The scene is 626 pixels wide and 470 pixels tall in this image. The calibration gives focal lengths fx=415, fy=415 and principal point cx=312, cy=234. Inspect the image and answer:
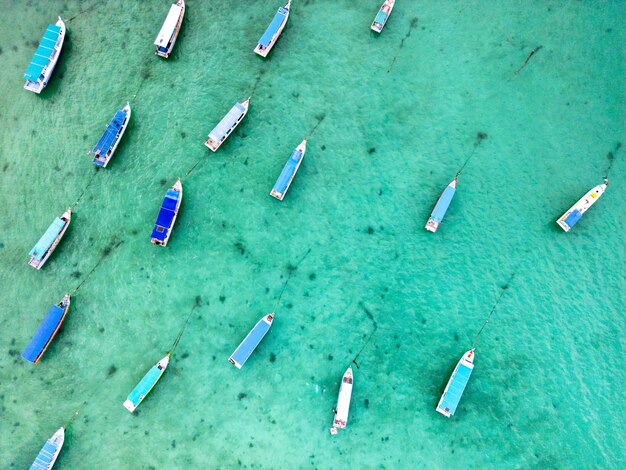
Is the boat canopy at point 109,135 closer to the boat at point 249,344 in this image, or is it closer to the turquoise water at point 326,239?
the turquoise water at point 326,239

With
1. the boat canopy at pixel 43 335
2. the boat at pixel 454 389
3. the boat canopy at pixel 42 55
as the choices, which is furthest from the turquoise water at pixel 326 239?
the boat canopy at pixel 42 55

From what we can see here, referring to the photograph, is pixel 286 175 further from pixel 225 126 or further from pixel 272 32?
pixel 272 32

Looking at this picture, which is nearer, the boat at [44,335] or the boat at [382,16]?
the boat at [44,335]

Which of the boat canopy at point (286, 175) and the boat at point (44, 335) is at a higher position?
the boat canopy at point (286, 175)

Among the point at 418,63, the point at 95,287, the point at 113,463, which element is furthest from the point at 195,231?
the point at 418,63

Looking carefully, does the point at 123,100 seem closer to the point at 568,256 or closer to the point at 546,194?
the point at 546,194

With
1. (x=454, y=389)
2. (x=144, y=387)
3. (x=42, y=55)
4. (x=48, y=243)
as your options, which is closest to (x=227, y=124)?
(x=42, y=55)

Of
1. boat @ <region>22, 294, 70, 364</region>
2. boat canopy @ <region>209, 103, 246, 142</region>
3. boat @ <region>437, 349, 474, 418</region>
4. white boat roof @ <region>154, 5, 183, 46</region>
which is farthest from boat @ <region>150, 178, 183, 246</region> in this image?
boat @ <region>437, 349, 474, 418</region>
